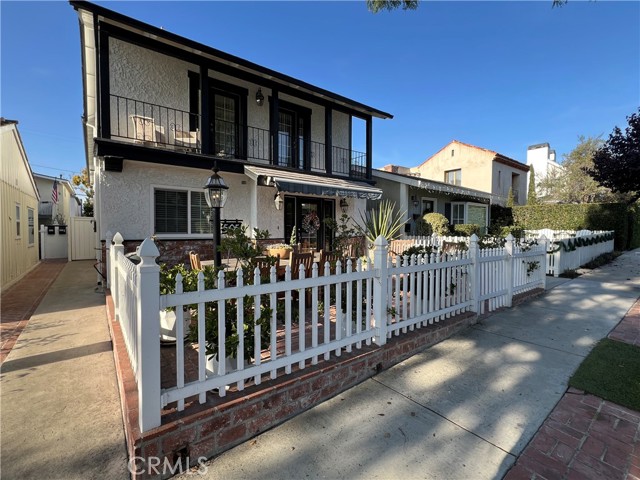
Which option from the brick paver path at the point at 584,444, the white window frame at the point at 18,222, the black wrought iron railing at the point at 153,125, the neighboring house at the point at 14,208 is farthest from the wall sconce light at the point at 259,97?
the brick paver path at the point at 584,444

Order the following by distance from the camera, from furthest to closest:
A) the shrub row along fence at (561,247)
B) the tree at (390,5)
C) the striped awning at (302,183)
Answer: the shrub row along fence at (561,247) → the striped awning at (302,183) → the tree at (390,5)

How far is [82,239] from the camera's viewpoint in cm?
1507

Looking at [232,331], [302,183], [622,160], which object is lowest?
[232,331]

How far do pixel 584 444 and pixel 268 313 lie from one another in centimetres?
273

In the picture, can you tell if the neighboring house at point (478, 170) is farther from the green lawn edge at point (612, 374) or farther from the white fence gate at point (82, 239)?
the white fence gate at point (82, 239)

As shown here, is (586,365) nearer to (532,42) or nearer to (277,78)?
(277,78)

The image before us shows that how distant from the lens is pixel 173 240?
8.92m

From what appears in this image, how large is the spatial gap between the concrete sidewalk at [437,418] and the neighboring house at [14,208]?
10004 mm

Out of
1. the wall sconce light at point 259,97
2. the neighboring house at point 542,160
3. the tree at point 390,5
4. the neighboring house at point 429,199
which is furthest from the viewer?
the neighboring house at point 542,160

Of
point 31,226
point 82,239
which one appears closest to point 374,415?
point 31,226

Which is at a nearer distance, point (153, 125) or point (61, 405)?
point (61, 405)

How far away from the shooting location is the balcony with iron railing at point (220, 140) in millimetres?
8234

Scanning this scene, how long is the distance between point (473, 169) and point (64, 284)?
25.2 metres

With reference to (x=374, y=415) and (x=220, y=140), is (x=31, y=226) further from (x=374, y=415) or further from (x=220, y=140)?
(x=374, y=415)
